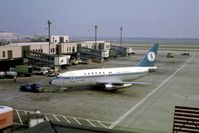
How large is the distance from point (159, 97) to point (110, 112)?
1362 centimetres

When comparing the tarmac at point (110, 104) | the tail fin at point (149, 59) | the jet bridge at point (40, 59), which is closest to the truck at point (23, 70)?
the jet bridge at point (40, 59)

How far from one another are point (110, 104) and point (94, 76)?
1048cm

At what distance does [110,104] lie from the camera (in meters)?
44.3

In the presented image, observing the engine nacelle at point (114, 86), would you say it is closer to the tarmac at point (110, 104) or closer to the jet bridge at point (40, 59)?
the tarmac at point (110, 104)

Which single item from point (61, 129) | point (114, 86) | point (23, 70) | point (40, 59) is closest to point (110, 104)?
point (114, 86)

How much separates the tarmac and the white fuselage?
6.44 ft

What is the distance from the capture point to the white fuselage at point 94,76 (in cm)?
5150

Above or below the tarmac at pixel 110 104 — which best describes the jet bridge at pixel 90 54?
above

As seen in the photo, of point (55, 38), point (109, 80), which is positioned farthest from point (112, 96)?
point (55, 38)

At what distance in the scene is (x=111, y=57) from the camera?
442 feet

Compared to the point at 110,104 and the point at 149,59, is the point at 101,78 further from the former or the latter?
the point at 149,59

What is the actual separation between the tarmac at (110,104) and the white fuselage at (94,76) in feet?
6.44

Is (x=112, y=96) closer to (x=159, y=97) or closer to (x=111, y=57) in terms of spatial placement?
(x=159, y=97)

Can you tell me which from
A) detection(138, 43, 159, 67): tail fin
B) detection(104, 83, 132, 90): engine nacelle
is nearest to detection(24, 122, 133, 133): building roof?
detection(104, 83, 132, 90): engine nacelle
